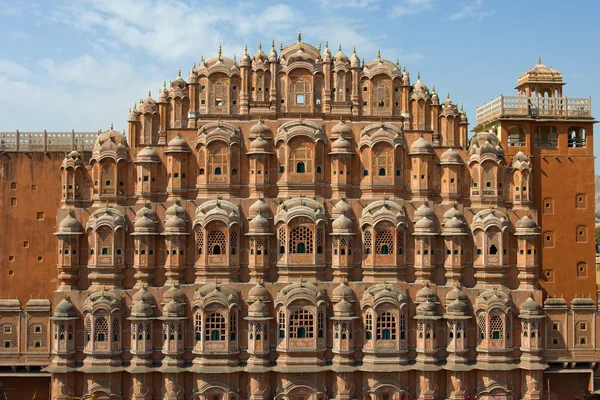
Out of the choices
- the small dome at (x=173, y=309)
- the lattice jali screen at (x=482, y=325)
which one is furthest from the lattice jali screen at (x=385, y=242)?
the small dome at (x=173, y=309)

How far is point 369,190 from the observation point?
41.8 meters

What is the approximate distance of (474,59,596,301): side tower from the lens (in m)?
44.8

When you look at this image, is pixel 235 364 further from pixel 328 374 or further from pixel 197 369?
pixel 328 374

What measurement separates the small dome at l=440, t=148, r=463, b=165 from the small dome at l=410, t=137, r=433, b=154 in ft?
3.05

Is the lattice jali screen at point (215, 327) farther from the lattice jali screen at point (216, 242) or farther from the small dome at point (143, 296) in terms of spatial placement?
the lattice jali screen at point (216, 242)

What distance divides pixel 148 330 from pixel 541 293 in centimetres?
2180

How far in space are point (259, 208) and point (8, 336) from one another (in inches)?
646

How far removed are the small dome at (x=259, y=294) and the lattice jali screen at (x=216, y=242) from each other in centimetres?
270

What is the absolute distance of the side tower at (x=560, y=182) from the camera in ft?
147

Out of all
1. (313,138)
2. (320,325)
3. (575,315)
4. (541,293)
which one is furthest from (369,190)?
(575,315)

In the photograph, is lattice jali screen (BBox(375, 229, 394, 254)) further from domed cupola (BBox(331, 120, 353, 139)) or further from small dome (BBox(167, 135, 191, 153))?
small dome (BBox(167, 135, 191, 153))

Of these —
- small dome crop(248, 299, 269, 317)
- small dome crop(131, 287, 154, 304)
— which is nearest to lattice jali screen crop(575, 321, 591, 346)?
small dome crop(248, 299, 269, 317)

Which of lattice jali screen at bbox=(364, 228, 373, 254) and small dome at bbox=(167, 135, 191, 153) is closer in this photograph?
lattice jali screen at bbox=(364, 228, 373, 254)

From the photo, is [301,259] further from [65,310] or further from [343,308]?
[65,310]
